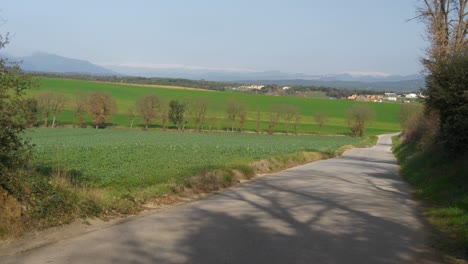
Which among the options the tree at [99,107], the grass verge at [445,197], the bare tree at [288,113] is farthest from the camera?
the bare tree at [288,113]

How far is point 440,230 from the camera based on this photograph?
873 centimetres

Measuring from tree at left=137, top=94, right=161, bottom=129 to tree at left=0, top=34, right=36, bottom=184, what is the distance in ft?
241

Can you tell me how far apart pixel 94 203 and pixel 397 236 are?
17.1ft

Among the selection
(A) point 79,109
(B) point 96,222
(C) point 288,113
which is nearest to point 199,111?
(C) point 288,113

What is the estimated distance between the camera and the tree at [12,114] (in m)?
7.68

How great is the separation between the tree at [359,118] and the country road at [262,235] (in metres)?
82.0

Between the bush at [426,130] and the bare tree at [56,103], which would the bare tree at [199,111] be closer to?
the bare tree at [56,103]

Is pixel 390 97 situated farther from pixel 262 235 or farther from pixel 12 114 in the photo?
pixel 12 114

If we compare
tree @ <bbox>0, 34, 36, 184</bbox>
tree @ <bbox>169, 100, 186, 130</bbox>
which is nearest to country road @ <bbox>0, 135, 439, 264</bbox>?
tree @ <bbox>0, 34, 36, 184</bbox>

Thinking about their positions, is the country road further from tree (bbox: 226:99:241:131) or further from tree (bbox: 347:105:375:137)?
tree (bbox: 347:105:375:137)

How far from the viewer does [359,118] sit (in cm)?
9275

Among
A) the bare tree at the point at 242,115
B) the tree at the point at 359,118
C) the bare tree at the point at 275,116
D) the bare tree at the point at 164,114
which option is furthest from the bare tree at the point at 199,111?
the tree at the point at 359,118

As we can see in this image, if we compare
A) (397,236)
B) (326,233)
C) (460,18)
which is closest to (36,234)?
(326,233)

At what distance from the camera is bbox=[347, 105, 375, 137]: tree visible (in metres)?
91.9
